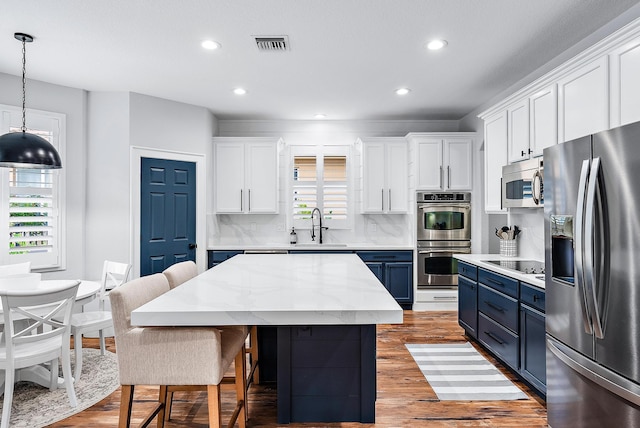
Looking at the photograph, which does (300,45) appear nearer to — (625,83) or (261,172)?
(625,83)

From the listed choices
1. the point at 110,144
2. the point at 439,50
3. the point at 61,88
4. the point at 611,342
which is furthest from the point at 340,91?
the point at 611,342

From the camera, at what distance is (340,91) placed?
172 inches

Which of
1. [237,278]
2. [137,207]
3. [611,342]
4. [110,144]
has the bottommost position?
[611,342]

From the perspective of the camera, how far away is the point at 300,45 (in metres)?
3.15

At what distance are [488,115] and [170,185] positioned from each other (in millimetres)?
3840

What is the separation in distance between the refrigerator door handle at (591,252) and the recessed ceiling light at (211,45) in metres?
2.80

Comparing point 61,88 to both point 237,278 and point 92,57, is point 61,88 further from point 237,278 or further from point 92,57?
point 237,278

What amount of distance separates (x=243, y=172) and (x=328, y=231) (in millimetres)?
1541

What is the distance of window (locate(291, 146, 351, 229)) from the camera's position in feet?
18.6

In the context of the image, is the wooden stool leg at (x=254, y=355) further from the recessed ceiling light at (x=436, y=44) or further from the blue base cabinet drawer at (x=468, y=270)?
the recessed ceiling light at (x=436, y=44)

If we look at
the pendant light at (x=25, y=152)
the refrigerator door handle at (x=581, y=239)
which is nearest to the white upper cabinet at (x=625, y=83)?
the refrigerator door handle at (x=581, y=239)

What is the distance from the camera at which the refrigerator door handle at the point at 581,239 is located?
187cm

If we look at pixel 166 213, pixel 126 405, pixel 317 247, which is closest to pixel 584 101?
pixel 126 405

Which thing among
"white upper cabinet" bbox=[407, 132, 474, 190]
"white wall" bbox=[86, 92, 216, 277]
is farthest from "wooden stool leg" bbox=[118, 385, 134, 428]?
"white upper cabinet" bbox=[407, 132, 474, 190]
